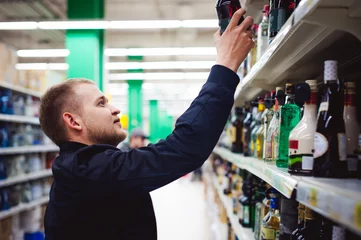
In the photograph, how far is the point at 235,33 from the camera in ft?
3.87

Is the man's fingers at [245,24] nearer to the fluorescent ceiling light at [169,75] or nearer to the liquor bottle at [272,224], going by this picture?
the liquor bottle at [272,224]

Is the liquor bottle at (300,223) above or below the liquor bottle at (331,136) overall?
below

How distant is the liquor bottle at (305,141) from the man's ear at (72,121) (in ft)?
2.63

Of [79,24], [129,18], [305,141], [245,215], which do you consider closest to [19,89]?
[79,24]

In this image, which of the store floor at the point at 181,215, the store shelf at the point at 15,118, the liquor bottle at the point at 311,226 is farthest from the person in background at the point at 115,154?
the store floor at the point at 181,215

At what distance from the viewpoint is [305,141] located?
1147 mm

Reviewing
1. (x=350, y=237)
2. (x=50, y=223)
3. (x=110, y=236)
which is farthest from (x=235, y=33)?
(x=50, y=223)

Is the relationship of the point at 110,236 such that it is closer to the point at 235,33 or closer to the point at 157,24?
the point at 235,33

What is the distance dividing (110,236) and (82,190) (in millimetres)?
204

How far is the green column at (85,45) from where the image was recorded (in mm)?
6262

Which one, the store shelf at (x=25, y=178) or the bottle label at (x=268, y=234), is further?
the store shelf at (x=25, y=178)

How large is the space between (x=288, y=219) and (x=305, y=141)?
1.67 feet

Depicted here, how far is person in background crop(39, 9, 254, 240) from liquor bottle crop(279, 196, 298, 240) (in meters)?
0.54

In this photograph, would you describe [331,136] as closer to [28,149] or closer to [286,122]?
[286,122]
